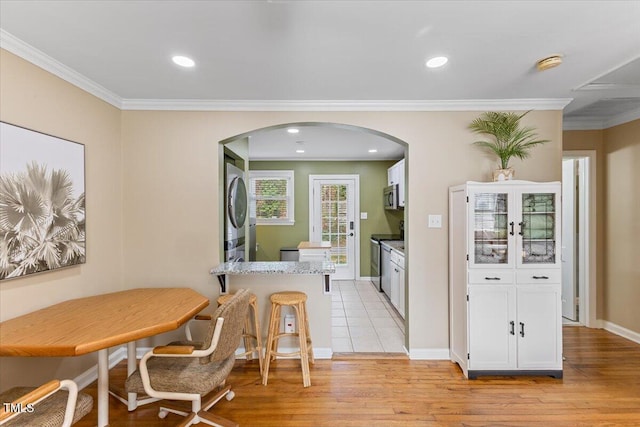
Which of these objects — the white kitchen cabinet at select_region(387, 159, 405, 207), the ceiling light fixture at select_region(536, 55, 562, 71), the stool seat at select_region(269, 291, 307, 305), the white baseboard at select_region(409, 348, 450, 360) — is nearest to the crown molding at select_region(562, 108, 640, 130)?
the ceiling light fixture at select_region(536, 55, 562, 71)

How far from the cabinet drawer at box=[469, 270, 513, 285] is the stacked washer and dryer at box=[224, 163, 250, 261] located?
2.40m

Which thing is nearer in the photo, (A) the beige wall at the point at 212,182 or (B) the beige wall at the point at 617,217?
(A) the beige wall at the point at 212,182

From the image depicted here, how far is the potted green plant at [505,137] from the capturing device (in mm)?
2680

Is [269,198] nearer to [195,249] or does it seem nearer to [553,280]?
[195,249]

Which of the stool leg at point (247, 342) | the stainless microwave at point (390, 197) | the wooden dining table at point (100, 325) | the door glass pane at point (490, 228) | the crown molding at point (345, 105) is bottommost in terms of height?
the stool leg at point (247, 342)

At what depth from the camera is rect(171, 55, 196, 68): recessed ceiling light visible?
2.05 m

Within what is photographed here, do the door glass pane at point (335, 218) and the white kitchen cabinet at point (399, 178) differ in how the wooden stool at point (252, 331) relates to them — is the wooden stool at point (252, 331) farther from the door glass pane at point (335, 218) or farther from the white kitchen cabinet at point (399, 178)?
the door glass pane at point (335, 218)

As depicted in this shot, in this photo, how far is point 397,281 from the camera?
4.07 m

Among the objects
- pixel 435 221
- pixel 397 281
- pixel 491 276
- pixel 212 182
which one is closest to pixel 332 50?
pixel 212 182

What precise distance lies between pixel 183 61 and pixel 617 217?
4761 millimetres

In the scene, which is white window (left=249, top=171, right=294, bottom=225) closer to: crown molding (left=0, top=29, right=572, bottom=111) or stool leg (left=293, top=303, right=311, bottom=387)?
crown molding (left=0, top=29, right=572, bottom=111)

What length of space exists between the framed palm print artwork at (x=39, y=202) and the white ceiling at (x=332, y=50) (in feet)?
1.91

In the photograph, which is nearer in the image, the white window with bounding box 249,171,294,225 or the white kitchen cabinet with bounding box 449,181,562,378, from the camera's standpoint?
the white kitchen cabinet with bounding box 449,181,562,378

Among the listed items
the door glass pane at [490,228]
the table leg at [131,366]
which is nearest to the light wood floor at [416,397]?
the table leg at [131,366]
